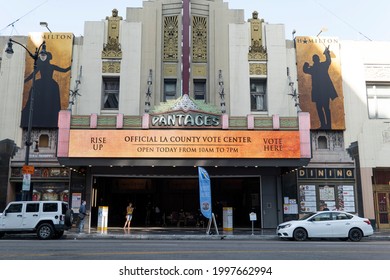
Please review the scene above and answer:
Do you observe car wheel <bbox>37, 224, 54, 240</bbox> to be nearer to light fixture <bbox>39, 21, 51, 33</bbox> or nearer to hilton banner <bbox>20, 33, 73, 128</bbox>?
hilton banner <bbox>20, 33, 73, 128</bbox>

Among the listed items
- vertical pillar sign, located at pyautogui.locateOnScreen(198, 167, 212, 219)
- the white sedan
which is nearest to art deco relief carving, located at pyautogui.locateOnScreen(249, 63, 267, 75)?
vertical pillar sign, located at pyautogui.locateOnScreen(198, 167, 212, 219)

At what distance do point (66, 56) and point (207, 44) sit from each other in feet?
31.9

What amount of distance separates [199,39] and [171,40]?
1.96 meters

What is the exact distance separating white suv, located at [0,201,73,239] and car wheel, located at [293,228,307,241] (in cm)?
1124

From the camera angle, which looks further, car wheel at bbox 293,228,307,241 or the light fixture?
the light fixture

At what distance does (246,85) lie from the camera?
2780 centimetres

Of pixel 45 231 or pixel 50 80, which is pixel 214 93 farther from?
pixel 45 231

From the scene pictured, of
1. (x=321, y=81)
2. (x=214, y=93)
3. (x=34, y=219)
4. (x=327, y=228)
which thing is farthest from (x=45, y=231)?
(x=321, y=81)

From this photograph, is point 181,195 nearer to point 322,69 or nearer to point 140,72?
point 140,72

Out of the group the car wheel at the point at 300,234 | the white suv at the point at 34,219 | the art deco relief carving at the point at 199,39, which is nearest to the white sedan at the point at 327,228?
the car wheel at the point at 300,234

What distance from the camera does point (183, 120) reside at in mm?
23656

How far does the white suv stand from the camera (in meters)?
19.6

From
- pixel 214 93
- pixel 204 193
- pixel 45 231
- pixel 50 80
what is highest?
pixel 50 80

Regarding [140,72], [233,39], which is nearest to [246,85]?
[233,39]
